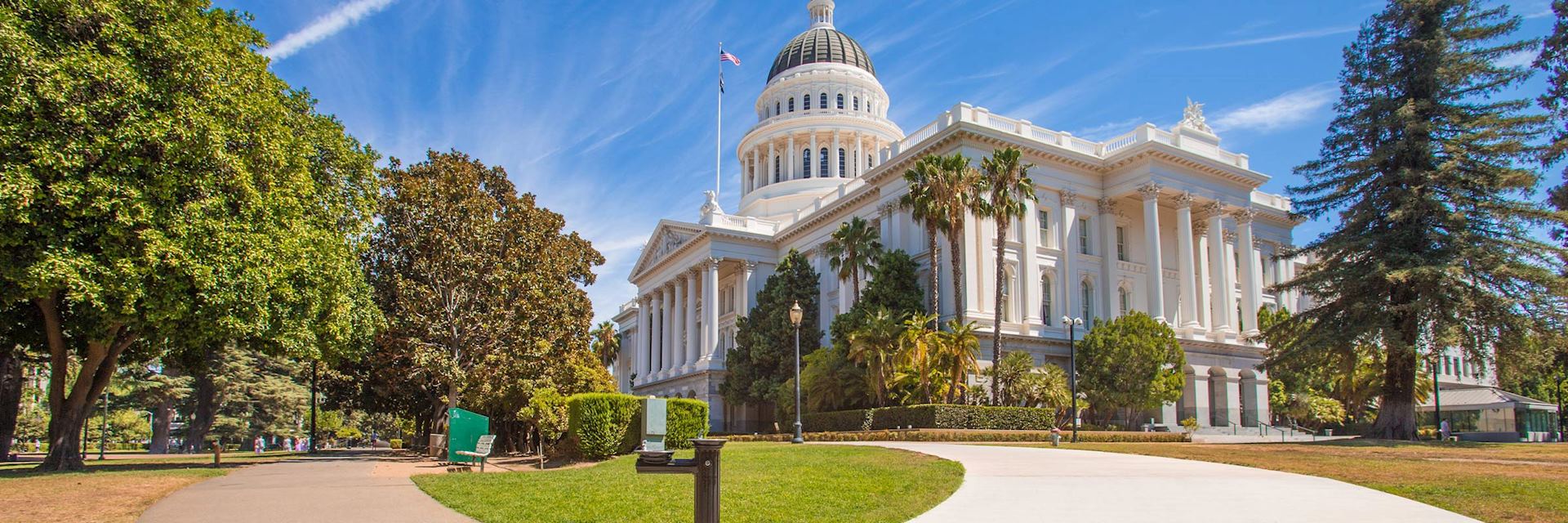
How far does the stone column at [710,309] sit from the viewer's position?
62875 mm

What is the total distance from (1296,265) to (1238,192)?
1468 centimetres

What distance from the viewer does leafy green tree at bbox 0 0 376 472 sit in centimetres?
1811

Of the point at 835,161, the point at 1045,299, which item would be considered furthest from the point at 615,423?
the point at 835,161

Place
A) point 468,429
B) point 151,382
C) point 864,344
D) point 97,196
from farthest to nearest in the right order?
point 151,382
point 864,344
point 468,429
point 97,196

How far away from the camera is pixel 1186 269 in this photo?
159 ft

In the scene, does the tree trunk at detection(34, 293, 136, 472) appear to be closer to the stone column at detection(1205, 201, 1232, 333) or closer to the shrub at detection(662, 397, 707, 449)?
the shrub at detection(662, 397, 707, 449)

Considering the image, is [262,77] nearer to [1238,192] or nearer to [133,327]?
[133,327]

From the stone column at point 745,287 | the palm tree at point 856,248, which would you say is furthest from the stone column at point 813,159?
the palm tree at point 856,248

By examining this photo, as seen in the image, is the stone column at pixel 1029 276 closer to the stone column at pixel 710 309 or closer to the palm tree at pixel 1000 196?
the palm tree at pixel 1000 196

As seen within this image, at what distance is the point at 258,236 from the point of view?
20.8 metres

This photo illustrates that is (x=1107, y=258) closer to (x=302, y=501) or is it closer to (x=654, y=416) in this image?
(x=654, y=416)

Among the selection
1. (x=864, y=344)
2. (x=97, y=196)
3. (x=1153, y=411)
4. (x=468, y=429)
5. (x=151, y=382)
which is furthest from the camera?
(x=151, y=382)

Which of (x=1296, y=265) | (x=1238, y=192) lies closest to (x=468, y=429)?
(x=1238, y=192)

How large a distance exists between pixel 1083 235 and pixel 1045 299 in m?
4.51
